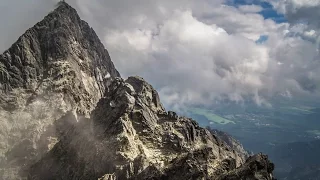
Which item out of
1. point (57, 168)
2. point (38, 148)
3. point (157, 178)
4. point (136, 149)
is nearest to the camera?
point (157, 178)

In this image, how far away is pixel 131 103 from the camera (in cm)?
17588

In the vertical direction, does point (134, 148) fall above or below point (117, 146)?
above

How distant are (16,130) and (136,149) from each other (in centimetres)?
7718

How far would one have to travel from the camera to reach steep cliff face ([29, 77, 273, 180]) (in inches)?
5502

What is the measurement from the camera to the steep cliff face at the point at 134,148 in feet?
458

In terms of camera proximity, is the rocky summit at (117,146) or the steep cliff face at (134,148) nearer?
the steep cliff face at (134,148)

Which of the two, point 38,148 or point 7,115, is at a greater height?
point 7,115

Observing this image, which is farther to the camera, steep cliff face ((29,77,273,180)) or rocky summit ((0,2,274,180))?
rocky summit ((0,2,274,180))

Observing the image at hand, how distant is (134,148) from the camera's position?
508ft

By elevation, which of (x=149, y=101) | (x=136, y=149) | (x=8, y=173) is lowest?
(x=8, y=173)

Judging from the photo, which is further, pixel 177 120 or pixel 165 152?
pixel 177 120

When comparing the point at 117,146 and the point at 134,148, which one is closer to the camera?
the point at 117,146

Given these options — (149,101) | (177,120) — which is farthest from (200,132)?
(149,101)

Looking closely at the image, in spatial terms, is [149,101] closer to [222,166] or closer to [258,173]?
[222,166]
